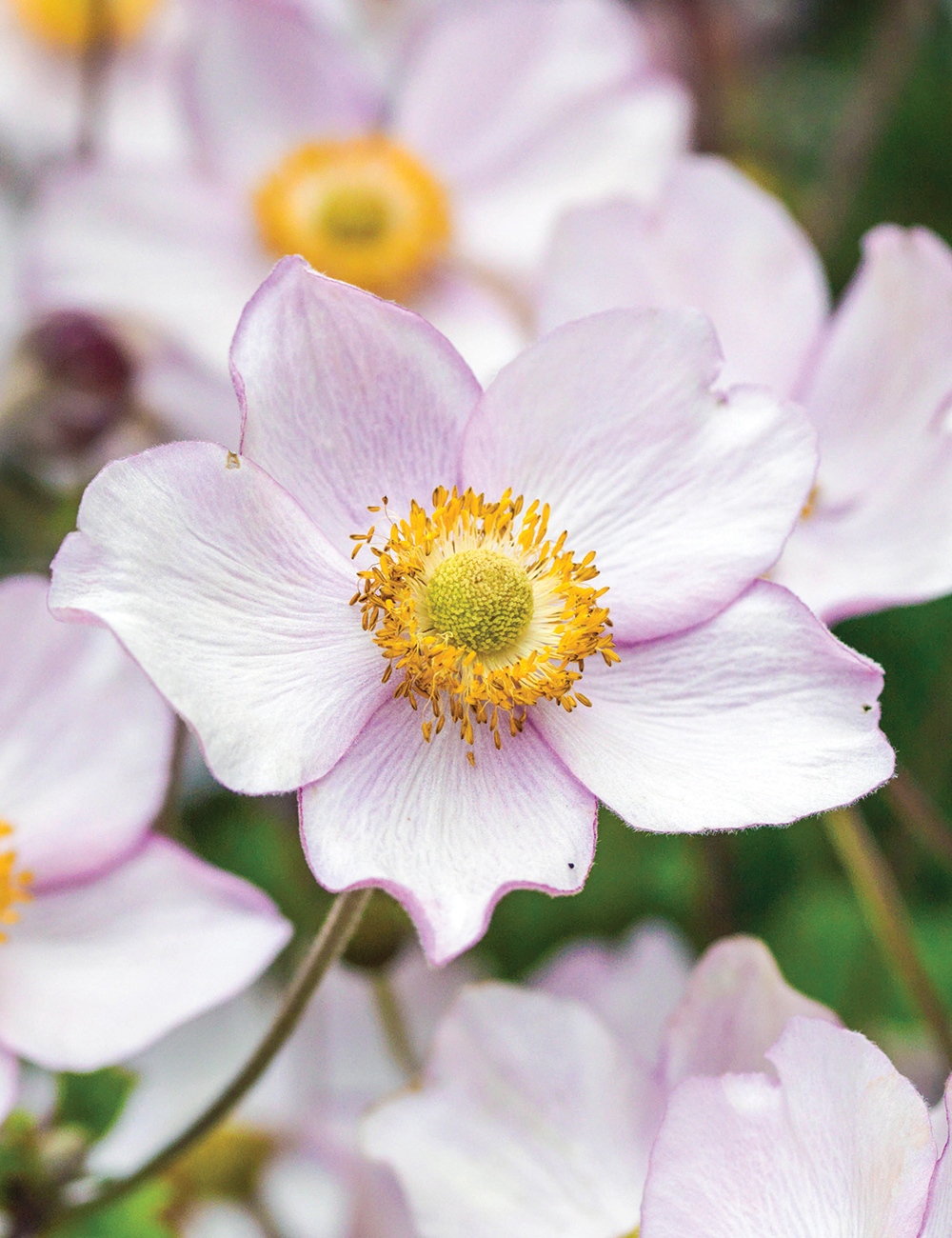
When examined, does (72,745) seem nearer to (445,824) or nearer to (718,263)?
(445,824)

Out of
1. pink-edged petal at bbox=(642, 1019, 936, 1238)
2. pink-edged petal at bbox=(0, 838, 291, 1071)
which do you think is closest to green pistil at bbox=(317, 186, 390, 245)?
pink-edged petal at bbox=(0, 838, 291, 1071)

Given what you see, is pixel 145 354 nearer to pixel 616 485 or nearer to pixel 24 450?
pixel 24 450

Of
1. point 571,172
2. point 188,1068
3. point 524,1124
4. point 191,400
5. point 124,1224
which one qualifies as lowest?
point 188,1068

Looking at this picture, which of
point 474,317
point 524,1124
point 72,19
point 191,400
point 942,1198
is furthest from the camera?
point 72,19

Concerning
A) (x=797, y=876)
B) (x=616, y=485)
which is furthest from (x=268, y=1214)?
(x=616, y=485)

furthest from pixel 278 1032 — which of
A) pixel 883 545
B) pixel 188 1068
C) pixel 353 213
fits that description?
pixel 353 213

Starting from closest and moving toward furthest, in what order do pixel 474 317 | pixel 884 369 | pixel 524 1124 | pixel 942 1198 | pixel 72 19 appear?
pixel 942 1198, pixel 524 1124, pixel 884 369, pixel 474 317, pixel 72 19
